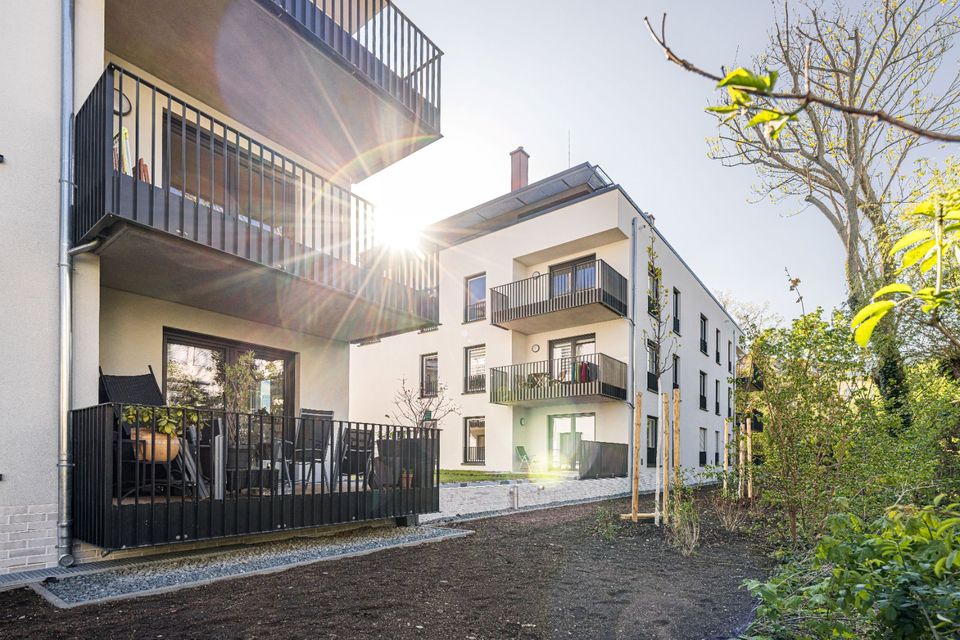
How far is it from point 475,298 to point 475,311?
1.73 feet

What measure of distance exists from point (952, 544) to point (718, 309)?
2888cm

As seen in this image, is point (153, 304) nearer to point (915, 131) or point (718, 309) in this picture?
point (915, 131)

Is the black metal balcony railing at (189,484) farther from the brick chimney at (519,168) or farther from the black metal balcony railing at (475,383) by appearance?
the brick chimney at (519,168)

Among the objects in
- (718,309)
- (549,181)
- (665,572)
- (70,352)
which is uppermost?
(549,181)

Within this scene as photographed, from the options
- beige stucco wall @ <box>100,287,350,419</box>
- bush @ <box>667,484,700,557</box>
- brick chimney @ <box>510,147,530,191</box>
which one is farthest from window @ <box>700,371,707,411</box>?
beige stucco wall @ <box>100,287,350,419</box>

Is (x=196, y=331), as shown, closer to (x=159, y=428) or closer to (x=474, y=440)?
(x=159, y=428)

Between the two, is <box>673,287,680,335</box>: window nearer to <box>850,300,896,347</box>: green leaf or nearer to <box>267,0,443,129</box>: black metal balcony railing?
<box>267,0,443,129</box>: black metal balcony railing

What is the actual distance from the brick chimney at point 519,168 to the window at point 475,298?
12.6 ft

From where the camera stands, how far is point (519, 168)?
22766 mm

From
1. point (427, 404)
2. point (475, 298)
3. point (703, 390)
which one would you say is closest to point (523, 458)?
point (427, 404)

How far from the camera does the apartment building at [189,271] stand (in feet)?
17.0

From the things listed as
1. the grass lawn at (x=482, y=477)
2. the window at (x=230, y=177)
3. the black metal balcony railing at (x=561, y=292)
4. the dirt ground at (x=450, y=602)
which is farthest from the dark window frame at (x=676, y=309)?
the window at (x=230, y=177)

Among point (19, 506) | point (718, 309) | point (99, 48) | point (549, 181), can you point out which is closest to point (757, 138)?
point (549, 181)

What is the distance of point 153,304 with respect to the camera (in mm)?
7250
